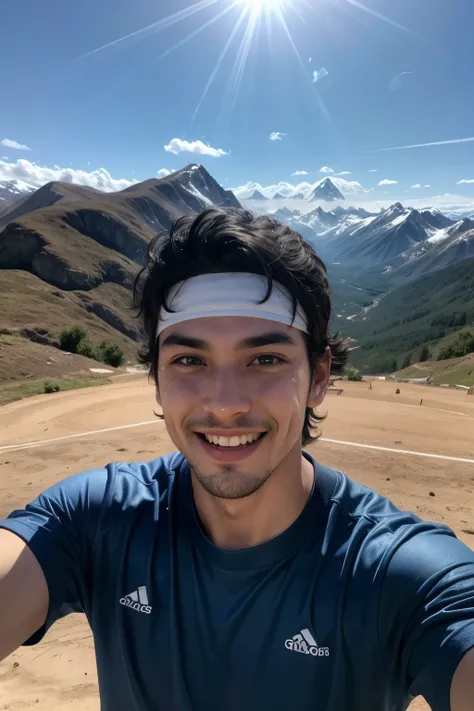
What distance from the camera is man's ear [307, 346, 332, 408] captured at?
2.59 meters

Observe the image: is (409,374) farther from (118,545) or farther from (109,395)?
(118,545)

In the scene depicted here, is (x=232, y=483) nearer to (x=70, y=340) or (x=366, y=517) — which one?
(x=366, y=517)

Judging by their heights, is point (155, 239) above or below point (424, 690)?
above

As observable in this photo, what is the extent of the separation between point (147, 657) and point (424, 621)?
1.15m

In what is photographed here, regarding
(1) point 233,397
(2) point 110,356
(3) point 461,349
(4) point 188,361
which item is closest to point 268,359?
(1) point 233,397

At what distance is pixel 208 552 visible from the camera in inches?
79.0

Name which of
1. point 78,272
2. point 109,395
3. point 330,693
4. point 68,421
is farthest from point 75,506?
point 78,272

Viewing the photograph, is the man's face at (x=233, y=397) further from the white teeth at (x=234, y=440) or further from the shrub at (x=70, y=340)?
the shrub at (x=70, y=340)

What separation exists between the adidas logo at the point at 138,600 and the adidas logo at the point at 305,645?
64 centimetres

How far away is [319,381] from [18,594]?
1.89 meters

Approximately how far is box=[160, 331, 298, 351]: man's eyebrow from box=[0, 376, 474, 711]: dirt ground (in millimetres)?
3680

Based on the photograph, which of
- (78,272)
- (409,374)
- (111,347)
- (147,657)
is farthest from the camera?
(78,272)

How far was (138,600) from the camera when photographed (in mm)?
1969

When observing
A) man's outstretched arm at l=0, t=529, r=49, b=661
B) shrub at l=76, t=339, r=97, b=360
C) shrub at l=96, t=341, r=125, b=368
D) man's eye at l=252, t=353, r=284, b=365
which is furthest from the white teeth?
shrub at l=96, t=341, r=125, b=368
